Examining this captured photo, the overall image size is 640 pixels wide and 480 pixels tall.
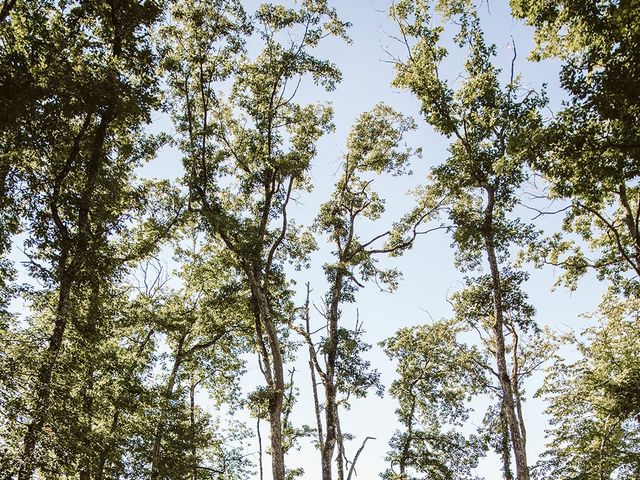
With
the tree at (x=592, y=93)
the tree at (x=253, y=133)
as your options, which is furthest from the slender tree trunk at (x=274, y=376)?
the tree at (x=592, y=93)

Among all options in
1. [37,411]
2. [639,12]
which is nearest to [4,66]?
[37,411]

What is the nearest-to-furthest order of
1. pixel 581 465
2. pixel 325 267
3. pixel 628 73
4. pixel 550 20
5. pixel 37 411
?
pixel 37 411 < pixel 628 73 < pixel 550 20 < pixel 581 465 < pixel 325 267

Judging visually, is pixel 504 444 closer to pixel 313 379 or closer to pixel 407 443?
pixel 407 443

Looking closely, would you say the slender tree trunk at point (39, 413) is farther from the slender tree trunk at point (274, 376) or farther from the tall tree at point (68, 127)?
the slender tree trunk at point (274, 376)

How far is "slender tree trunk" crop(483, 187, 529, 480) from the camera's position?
38.2 feet

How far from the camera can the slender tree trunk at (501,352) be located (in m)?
11.6

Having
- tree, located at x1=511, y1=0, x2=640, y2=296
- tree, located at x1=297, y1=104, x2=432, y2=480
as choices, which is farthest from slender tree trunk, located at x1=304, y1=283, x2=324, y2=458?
tree, located at x1=511, y1=0, x2=640, y2=296

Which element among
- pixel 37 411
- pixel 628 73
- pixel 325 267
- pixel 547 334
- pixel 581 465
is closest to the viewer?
pixel 37 411

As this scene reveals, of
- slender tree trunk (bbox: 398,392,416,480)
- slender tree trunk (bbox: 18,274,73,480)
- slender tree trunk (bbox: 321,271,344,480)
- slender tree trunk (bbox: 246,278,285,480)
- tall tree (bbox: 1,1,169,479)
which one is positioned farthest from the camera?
slender tree trunk (bbox: 398,392,416,480)

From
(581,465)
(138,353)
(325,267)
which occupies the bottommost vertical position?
(581,465)

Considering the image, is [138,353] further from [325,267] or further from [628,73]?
[628,73]

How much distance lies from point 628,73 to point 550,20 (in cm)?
314

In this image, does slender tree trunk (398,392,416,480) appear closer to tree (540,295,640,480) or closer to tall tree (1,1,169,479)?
tree (540,295,640,480)

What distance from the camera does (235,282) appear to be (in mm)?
18516
